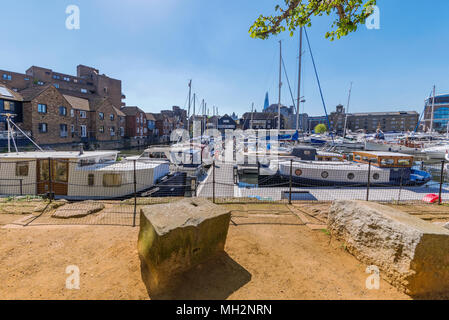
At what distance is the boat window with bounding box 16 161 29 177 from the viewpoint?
10.6 meters

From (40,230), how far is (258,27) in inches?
284

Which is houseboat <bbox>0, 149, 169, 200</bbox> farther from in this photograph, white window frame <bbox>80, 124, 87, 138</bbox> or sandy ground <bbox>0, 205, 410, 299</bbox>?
white window frame <bbox>80, 124, 87, 138</bbox>

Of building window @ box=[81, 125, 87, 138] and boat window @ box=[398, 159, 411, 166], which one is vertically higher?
building window @ box=[81, 125, 87, 138]

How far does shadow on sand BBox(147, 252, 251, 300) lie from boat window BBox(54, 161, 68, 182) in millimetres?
10376

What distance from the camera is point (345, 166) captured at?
15453mm

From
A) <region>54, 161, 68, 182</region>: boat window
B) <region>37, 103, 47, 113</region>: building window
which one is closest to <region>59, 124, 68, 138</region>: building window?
<region>37, 103, 47, 113</region>: building window

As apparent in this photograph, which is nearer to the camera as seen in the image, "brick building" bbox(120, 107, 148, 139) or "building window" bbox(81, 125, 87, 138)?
"building window" bbox(81, 125, 87, 138)

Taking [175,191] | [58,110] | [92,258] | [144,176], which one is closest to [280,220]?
[92,258]

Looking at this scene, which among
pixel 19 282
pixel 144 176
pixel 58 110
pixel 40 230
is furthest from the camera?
pixel 58 110

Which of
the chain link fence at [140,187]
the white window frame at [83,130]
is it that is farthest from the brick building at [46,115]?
the chain link fence at [140,187]

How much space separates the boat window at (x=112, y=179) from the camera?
1112cm

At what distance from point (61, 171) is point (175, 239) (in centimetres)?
1051

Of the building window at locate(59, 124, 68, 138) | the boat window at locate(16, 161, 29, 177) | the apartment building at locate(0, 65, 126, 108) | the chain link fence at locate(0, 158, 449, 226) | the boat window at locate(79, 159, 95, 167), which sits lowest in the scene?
the chain link fence at locate(0, 158, 449, 226)

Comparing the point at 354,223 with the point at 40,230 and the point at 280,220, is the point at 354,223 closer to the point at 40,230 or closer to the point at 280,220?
the point at 280,220
